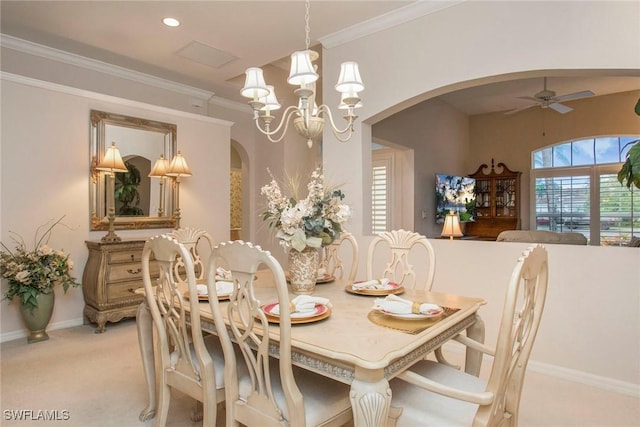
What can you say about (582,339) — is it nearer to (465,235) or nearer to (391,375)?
(391,375)

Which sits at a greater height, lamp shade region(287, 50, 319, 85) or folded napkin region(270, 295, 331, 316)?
lamp shade region(287, 50, 319, 85)

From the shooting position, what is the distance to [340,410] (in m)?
1.49

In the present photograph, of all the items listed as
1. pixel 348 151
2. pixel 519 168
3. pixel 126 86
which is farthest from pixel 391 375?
pixel 519 168

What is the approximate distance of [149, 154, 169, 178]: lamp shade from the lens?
454 cm

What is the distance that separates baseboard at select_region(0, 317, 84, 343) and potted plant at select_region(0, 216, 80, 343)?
22cm

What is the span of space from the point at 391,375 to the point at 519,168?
7042 millimetres

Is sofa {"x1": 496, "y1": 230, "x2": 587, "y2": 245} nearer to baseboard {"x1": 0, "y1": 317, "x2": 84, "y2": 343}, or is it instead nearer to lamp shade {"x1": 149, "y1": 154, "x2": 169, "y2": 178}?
lamp shade {"x1": 149, "y1": 154, "x2": 169, "y2": 178}

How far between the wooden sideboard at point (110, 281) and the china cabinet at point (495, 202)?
6.01 meters

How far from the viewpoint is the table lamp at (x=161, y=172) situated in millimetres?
4539

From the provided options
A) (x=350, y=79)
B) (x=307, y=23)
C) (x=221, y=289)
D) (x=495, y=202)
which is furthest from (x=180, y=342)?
(x=495, y=202)

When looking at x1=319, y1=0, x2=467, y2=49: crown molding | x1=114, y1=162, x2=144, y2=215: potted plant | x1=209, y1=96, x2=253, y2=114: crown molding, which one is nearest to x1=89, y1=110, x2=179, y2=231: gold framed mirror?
x1=114, y1=162, x2=144, y2=215: potted plant

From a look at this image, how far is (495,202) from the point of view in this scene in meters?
7.09

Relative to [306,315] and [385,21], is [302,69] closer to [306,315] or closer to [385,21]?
[306,315]

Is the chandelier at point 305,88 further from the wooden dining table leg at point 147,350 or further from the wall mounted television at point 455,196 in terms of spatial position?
the wall mounted television at point 455,196
